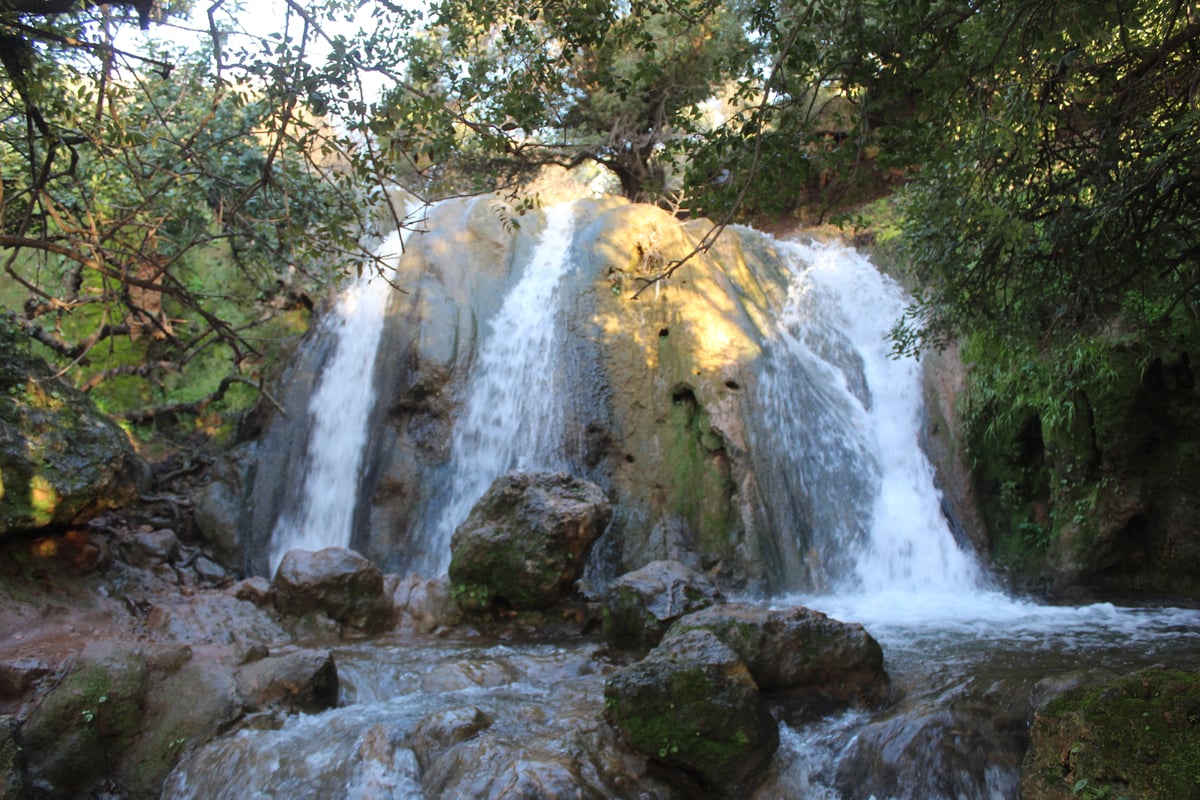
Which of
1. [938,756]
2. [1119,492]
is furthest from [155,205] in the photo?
[1119,492]

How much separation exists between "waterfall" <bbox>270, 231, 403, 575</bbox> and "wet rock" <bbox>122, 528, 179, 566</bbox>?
4.77ft

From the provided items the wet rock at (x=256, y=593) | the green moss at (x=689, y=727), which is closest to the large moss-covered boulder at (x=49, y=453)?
the wet rock at (x=256, y=593)

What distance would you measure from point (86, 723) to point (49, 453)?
3.34 metres

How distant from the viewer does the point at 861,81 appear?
452 cm

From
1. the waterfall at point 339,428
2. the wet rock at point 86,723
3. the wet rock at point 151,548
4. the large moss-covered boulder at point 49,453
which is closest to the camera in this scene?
the wet rock at point 86,723

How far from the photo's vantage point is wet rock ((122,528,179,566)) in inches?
332

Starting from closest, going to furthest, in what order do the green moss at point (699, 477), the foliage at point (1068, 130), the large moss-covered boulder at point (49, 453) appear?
the foliage at point (1068, 130) < the large moss-covered boulder at point (49, 453) < the green moss at point (699, 477)

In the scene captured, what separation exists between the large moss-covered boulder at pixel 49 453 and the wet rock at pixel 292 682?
2.79 meters

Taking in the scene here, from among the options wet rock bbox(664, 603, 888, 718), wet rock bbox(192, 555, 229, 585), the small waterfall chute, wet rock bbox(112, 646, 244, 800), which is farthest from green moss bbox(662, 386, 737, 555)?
wet rock bbox(112, 646, 244, 800)

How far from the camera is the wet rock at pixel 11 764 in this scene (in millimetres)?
4031

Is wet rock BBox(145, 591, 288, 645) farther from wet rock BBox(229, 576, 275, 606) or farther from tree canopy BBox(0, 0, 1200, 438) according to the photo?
tree canopy BBox(0, 0, 1200, 438)

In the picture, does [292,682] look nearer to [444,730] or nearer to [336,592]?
[444,730]

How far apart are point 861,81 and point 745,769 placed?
382cm

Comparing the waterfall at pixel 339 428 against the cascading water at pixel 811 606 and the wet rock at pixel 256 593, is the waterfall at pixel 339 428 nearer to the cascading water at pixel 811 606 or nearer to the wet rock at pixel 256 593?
the cascading water at pixel 811 606
